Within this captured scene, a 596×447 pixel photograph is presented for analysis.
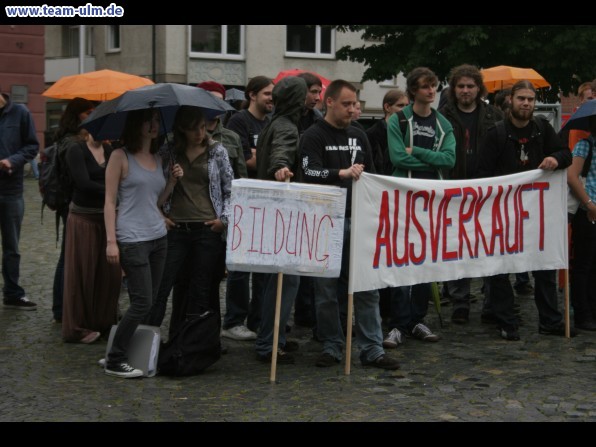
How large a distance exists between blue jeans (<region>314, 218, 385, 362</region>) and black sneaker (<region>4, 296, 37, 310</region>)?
3341mm

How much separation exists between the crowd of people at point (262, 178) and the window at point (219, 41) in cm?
3300

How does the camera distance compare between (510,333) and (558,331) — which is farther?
(558,331)

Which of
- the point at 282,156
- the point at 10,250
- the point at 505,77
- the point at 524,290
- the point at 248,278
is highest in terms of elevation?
the point at 505,77

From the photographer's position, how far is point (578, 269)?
363 inches

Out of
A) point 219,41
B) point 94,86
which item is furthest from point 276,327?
point 219,41

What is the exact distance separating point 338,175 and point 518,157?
197 centimetres

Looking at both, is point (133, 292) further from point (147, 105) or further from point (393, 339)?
point (393, 339)

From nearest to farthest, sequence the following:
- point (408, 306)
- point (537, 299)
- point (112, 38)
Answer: point (408, 306), point (537, 299), point (112, 38)

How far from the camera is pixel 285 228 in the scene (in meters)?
7.51

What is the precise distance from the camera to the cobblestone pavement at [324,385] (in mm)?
6324

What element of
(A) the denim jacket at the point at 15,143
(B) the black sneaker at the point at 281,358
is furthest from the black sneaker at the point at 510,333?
(A) the denim jacket at the point at 15,143

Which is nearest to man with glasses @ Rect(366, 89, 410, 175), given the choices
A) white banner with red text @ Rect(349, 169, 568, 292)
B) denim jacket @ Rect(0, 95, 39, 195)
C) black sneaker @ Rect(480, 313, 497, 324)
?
white banner with red text @ Rect(349, 169, 568, 292)

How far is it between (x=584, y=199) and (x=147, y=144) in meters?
3.74

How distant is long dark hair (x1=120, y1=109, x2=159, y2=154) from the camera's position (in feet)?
24.1
